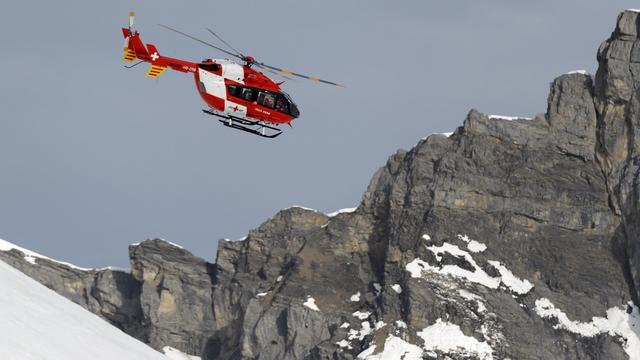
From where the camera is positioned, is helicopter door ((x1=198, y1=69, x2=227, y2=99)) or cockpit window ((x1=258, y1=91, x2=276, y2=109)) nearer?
helicopter door ((x1=198, y1=69, x2=227, y2=99))

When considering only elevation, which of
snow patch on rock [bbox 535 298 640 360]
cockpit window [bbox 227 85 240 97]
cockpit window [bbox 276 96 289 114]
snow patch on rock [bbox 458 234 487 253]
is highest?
cockpit window [bbox 227 85 240 97]

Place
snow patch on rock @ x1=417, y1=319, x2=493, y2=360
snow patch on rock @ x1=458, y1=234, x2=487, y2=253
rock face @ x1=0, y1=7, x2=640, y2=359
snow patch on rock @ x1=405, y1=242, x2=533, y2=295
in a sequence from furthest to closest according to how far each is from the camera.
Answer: snow patch on rock @ x1=458, y1=234, x2=487, y2=253, snow patch on rock @ x1=405, y1=242, x2=533, y2=295, rock face @ x1=0, y1=7, x2=640, y2=359, snow patch on rock @ x1=417, y1=319, x2=493, y2=360

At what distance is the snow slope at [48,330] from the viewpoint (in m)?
48.8

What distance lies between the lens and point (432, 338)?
134250mm

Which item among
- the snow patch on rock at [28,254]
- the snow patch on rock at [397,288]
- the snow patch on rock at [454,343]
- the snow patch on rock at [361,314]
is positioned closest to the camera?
the snow patch on rock at [454,343]

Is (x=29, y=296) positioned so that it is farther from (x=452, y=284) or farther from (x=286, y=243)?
(x=286, y=243)

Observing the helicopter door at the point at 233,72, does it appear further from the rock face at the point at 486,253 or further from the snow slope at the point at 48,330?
the rock face at the point at 486,253

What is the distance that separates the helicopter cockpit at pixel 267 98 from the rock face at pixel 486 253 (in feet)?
165

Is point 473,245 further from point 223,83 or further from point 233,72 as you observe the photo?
point 223,83

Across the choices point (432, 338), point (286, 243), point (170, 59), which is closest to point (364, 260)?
point (286, 243)

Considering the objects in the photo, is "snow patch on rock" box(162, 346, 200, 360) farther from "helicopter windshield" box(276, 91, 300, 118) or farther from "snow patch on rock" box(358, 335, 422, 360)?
"helicopter windshield" box(276, 91, 300, 118)

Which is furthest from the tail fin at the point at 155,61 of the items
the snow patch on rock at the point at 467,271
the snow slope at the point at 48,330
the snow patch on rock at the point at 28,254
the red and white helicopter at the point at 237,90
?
the snow patch on rock at the point at 28,254

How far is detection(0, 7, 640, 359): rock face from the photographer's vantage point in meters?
136

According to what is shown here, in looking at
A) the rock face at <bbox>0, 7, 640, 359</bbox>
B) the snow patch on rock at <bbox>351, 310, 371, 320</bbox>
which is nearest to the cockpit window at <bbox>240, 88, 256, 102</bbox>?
the rock face at <bbox>0, 7, 640, 359</bbox>
